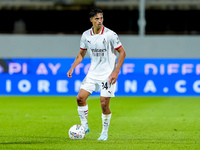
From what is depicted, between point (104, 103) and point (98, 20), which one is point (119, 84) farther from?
point (98, 20)

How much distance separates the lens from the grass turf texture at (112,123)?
289 inches

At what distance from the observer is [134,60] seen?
58.0 feet

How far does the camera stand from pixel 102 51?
754 centimetres

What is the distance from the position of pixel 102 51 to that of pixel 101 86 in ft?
1.72

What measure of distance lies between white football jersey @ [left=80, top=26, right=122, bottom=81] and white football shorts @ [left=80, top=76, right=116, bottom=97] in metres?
0.06

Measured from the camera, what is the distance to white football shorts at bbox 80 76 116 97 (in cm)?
752

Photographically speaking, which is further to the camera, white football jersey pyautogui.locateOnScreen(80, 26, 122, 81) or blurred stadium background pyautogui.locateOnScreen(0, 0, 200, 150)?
blurred stadium background pyautogui.locateOnScreen(0, 0, 200, 150)

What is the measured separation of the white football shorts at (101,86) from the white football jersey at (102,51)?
0.06 meters

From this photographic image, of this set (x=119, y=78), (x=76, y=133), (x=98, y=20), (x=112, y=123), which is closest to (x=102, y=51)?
(x=98, y=20)

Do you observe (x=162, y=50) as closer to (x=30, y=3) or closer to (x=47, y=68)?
(x=47, y=68)

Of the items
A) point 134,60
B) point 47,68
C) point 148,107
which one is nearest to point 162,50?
point 134,60

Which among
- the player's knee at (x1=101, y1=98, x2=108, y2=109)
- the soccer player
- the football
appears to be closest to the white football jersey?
the soccer player

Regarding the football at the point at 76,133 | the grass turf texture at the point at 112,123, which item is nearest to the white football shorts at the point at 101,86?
the football at the point at 76,133

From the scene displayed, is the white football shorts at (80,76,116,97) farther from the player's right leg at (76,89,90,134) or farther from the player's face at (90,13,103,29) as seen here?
the player's face at (90,13,103,29)
